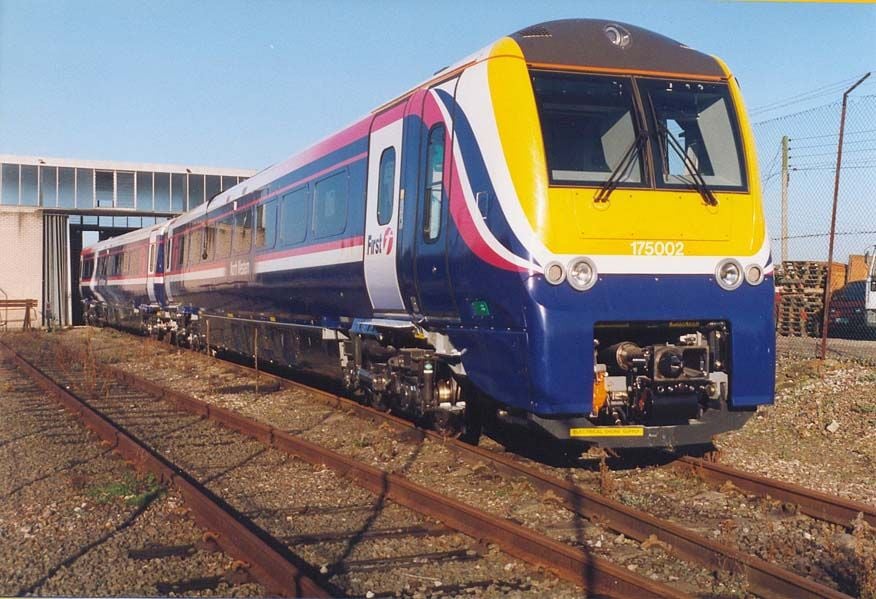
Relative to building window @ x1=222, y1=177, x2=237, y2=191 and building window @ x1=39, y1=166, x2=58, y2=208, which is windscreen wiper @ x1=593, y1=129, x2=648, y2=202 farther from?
building window @ x1=39, y1=166, x2=58, y2=208

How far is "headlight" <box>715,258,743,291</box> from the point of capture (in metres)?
6.58

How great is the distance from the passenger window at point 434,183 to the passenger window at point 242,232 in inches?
271

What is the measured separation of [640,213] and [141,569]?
4133 millimetres

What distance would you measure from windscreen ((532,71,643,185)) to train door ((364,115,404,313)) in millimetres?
1994

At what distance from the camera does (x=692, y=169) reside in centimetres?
684

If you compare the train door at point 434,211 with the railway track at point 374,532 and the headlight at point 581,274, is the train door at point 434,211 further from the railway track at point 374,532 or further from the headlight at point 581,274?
the railway track at point 374,532

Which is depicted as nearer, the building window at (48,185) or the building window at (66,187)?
the building window at (48,185)

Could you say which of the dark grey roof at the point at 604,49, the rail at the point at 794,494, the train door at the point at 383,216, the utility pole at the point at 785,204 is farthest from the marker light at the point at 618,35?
the utility pole at the point at 785,204

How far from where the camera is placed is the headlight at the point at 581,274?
6219mm

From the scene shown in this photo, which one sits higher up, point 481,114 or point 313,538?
point 481,114

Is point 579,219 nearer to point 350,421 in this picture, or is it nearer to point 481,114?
point 481,114

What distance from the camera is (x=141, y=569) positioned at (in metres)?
5.19

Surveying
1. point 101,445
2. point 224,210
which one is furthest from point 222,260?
point 101,445

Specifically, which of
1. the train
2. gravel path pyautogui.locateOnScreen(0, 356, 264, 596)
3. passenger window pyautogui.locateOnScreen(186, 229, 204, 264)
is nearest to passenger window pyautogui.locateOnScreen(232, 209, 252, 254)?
passenger window pyautogui.locateOnScreen(186, 229, 204, 264)
